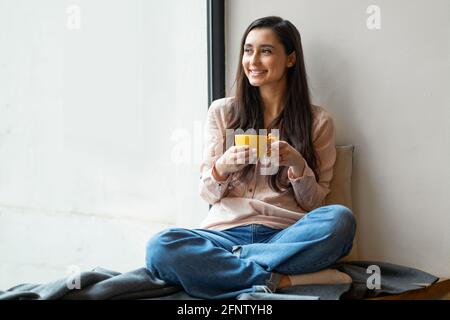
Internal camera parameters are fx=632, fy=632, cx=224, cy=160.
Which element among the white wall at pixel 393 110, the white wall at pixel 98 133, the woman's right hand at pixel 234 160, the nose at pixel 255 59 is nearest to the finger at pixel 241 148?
the woman's right hand at pixel 234 160

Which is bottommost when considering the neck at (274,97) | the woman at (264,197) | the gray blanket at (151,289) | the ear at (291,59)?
the gray blanket at (151,289)

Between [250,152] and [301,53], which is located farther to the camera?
[301,53]

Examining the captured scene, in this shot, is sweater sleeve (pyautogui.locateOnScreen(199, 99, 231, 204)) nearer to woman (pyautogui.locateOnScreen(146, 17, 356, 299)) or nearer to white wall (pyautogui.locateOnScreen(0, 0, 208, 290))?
woman (pyautogui.locateOnScreen(146, 17, 356, 299))

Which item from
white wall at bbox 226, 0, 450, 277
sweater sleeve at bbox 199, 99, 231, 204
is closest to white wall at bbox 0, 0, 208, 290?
sweater sleeve at bbox 199, 99, 231, 204

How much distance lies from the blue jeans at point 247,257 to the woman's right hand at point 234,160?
23 cm

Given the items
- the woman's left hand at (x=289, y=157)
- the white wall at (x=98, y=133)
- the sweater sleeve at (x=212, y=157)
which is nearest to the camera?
the woman's left hand at (x=289, y=157)

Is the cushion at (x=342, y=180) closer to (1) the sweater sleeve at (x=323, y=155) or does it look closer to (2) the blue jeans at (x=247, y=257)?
(1) the sweater sleeve at (x=323, y=155)

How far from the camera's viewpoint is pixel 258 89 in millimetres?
2299

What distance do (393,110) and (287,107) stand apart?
0.37 meters

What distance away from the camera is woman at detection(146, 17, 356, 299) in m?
1.85

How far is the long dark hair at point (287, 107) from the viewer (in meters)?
2.15
